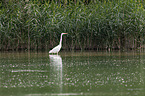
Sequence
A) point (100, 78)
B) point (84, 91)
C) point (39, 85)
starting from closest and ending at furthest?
1. point (84, 91)
2. point (39, 85)
3. point (100, 78)

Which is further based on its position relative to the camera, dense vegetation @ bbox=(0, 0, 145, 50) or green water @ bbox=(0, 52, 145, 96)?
dense vegetation @ bbox=(0, 0, 145, 50)

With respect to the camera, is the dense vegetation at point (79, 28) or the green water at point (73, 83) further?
the dense vegetation at point (79, 28)

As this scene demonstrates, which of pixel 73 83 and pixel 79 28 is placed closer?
pixel 73 83

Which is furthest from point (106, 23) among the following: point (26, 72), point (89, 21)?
point (26, 72)

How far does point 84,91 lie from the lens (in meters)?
5.32

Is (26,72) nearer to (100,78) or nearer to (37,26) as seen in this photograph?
(100,78)

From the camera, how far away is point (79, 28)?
1758cm

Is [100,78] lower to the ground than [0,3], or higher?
lower

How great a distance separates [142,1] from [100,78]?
1245cm

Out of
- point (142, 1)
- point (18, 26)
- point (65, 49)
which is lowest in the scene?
point (65, 49)

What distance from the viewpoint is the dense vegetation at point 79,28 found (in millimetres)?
17203

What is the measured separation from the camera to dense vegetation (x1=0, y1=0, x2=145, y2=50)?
677 inches

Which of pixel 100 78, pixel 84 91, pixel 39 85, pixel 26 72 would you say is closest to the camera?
pixel 84 91

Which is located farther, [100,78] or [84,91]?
[100,78]
